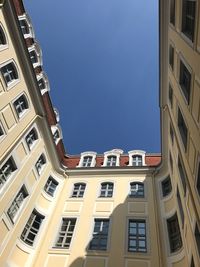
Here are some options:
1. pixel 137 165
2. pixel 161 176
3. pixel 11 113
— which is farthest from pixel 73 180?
pixel 11 113

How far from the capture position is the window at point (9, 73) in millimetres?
15438

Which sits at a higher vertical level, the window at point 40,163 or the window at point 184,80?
the window at point 184,80

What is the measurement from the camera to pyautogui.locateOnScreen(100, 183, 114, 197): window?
65.1 feet

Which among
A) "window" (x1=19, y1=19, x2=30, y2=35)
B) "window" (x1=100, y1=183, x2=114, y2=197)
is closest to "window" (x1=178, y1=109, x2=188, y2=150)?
"window" (x1=100, y1=183, x2=114, y2=197)

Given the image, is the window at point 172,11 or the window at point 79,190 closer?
the window at point 172,11

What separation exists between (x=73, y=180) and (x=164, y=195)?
25.5 ft

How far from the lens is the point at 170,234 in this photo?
50.6ft

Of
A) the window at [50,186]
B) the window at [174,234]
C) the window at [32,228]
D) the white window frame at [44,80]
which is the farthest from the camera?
the white window frame at [44,80]

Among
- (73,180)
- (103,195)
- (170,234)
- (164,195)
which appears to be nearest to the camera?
(170,234)

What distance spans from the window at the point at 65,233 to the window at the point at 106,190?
323 centimetres

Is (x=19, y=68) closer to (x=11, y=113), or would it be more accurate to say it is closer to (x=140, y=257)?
(x=11, y=113)

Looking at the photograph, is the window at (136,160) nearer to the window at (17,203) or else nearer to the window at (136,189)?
the window at (136,189)

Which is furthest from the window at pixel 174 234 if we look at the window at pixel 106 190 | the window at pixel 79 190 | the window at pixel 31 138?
the window at pixel 31 138

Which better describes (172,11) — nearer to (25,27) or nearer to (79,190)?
(25,27)
